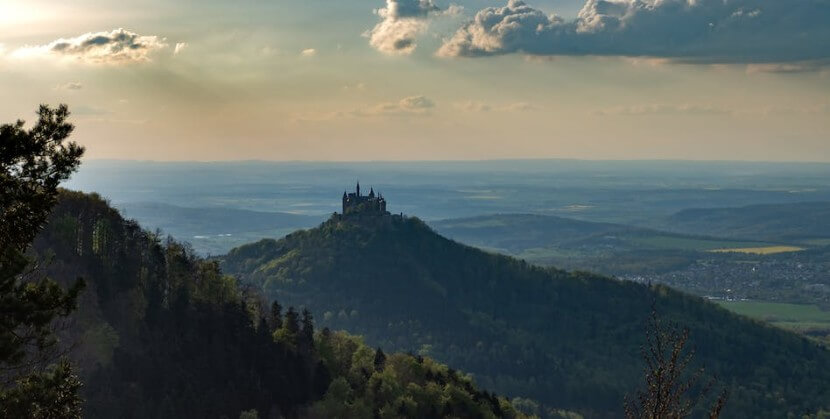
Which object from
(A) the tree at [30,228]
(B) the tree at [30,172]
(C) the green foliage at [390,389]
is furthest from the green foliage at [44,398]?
(C) the green foliage at [390,389]

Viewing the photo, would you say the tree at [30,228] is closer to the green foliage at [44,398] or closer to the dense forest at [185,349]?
the green foliage at [44,398]

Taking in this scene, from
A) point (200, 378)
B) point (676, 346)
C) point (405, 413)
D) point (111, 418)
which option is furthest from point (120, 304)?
point (676, 346)

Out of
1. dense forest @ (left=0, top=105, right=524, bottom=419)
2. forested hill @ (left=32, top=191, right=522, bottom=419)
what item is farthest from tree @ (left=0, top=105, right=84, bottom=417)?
forested hill @ (left=32, top=191, right=522, bottom=419)

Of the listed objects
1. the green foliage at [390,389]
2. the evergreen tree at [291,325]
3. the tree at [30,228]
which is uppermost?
the tree at [30,228]

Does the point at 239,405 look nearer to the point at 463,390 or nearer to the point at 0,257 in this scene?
the point at 463,390

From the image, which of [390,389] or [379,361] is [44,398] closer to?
[390,389]

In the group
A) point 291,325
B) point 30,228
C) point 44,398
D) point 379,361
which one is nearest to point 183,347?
point 291,325
